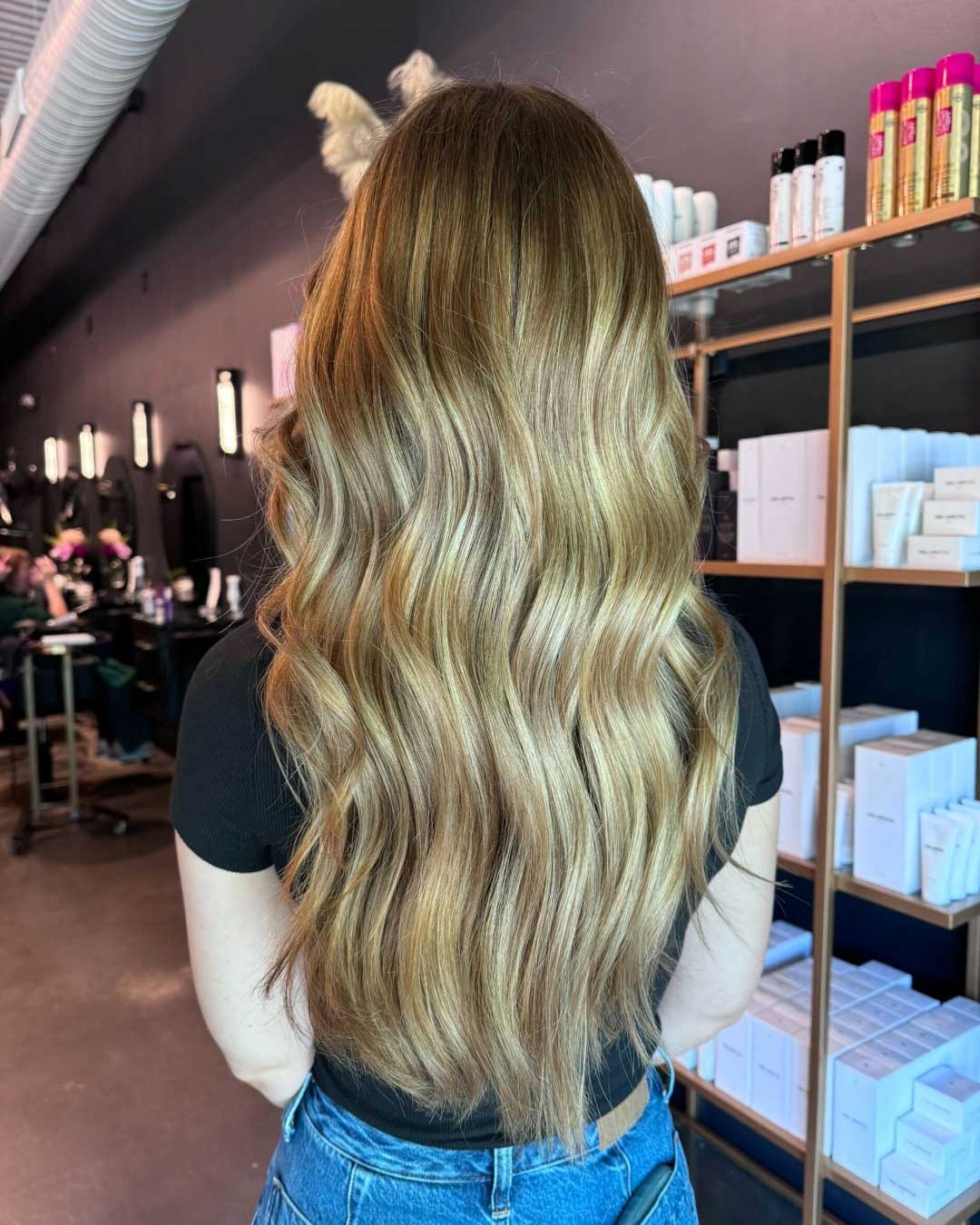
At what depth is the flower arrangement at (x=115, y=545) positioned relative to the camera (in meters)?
6.72

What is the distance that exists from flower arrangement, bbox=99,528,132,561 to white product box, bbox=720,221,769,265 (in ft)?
19.0

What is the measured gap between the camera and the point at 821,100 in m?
1.95

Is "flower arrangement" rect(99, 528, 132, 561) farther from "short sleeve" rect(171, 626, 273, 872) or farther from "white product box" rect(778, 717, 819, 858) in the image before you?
"short sleeve" rect(171, 626, 273, 872)

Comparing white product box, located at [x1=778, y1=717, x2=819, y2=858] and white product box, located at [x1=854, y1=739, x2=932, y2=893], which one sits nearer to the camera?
white product box, located at [x1=854, y1=739, x2=932, y2=893]

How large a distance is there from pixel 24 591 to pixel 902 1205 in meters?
5.12

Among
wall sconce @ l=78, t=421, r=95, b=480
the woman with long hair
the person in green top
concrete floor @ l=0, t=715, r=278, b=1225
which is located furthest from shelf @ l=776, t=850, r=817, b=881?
wall sconce @ l=78, t=421, r=95, b=480

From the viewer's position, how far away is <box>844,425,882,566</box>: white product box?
1.62 metres

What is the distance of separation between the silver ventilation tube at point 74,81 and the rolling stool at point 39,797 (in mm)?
2658

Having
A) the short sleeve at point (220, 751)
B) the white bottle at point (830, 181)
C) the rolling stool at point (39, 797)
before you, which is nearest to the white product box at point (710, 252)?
the white bottle at point (830, 181)

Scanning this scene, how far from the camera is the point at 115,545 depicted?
6.75m

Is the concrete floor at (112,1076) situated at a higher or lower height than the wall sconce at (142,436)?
lower

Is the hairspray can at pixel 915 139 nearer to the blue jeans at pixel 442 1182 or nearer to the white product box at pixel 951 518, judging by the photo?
the white product box at pixel 951 518

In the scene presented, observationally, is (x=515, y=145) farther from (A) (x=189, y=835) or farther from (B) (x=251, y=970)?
(B) (x=251, y=970)

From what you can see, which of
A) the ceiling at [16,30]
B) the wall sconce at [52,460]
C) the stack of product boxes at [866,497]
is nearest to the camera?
the stack of product boxes at [866,497]
